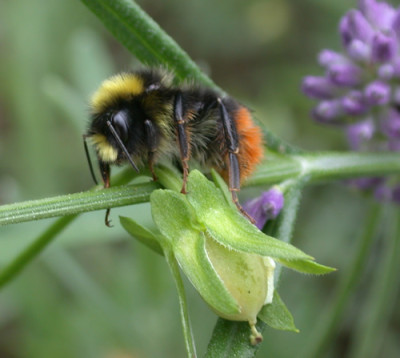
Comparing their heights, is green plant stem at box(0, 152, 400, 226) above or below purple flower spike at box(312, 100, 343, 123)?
below

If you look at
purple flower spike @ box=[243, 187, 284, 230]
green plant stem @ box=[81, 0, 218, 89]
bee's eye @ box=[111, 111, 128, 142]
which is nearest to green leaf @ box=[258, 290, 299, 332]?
purple flower spike @ box=[243, 187, 284, 230]

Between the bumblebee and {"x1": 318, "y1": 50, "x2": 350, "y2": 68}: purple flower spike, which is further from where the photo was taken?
{"x1": 318, "y1": 50, "x2": 350, "y2": 68}: purple flower spike

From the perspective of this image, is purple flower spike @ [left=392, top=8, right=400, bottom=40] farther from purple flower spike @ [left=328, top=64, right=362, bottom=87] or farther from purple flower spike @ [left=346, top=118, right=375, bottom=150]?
purple flower spike @ [left=346, top=118, right=375, bottom=150]

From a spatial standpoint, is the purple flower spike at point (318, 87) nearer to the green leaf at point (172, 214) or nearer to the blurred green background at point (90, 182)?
the blurred green background at point (90, 182)

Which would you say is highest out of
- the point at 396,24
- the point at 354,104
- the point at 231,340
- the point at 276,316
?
the point at 396,24

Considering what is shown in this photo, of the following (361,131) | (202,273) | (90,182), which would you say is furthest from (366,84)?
(90,182)

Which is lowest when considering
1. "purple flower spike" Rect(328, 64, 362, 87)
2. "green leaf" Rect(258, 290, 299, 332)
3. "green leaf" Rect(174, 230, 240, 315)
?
"green leaf" Rect(258, 290, 299, 332)

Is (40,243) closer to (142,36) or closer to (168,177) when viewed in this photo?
(168,177)

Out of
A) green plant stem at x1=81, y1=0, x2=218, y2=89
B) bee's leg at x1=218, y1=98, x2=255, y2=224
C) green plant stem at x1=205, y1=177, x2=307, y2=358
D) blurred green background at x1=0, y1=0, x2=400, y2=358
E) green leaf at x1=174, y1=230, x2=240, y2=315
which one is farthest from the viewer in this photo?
blurred green background at x1=0, y1=0, x2=400, y2=358

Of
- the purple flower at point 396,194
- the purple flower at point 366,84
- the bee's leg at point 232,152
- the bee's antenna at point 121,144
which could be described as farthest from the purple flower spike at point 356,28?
the bee's antenna at point 121,144
